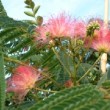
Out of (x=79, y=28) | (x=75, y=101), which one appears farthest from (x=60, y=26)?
(x=75, y=101)

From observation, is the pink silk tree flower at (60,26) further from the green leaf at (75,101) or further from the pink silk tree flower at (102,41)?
the green leaf at (75,101)

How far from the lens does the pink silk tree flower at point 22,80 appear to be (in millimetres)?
1412

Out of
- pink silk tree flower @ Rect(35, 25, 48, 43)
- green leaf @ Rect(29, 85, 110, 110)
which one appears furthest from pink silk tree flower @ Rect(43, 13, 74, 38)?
green leaf @ Rect(29, 85, 110, 110)

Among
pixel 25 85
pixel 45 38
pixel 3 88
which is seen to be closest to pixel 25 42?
pixel 45 38

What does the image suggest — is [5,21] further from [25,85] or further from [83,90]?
[83,90]

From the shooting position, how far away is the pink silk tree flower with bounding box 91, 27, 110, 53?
147cm

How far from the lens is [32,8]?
5.78 ft

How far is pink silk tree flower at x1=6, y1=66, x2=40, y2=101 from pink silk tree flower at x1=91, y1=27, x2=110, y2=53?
0.28 m

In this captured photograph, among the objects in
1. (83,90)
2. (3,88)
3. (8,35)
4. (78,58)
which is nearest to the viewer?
(83,90)

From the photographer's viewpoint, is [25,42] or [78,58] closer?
[78,58]

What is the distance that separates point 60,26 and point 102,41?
191 mm

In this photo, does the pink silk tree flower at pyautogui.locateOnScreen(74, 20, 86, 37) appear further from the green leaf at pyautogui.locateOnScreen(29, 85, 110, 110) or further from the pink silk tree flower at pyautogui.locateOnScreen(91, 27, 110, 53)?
the green leaf at pyautogui.locateOnScreen(29, 85, 110, 110)

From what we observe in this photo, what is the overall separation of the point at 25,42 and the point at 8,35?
3.9 inches

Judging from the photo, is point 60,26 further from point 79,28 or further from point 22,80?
point 22,80
